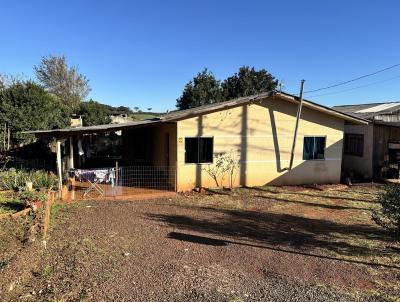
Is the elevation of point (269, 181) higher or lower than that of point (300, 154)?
lower

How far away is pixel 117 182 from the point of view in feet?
45.6

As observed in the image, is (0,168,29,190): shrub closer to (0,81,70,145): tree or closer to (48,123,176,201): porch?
(48,123,176,201): porch

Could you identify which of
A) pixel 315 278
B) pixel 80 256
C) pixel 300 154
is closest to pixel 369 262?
pixel 315 278

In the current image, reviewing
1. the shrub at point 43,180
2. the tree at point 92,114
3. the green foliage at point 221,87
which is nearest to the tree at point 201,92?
the green foliage at point 221,87

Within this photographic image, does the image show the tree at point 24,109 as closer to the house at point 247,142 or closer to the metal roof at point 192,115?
the house at point 247,142

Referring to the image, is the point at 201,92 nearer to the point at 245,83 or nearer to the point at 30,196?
the point at 245,83

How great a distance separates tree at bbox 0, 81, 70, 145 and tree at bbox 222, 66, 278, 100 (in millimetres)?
23098

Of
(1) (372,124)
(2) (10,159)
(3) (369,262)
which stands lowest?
(3) (369,262)

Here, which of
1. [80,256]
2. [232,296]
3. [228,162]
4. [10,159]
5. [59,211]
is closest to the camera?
[232,296]

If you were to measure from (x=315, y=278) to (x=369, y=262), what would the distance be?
157 centimetres

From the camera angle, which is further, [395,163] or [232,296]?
[395,163]

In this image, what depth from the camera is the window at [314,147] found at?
53.7ft

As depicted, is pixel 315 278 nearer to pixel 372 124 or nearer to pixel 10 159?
pixel 372 124

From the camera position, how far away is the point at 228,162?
15.2 meters
